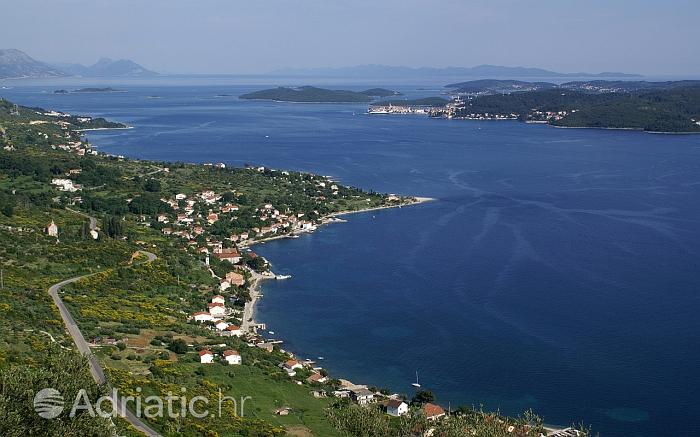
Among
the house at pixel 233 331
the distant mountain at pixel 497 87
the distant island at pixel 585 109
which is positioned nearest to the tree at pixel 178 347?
the house at pixel 233 331

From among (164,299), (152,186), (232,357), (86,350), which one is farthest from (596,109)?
(86,350)

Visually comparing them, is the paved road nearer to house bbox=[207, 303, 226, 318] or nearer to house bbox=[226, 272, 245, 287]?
house bbox=[226, 272, 245, 287]

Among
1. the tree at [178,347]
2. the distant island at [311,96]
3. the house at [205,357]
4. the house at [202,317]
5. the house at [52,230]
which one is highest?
the distant island at [311,96]

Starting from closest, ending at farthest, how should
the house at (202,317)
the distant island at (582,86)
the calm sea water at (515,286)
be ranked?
the calm sea water at (515,286), the house at (202,317), the distant island at (582,86)

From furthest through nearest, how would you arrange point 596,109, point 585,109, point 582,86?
point 582,86, point 585,109, point 596,109

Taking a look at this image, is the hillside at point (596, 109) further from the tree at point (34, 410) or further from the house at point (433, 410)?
the tree at point (34, 410)

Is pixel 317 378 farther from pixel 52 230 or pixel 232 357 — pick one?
pixel 52 230
